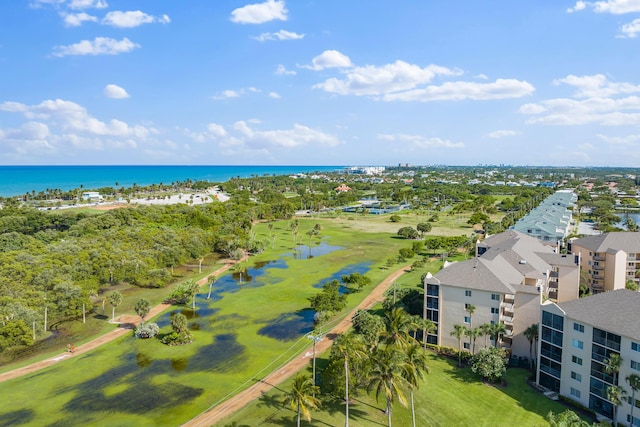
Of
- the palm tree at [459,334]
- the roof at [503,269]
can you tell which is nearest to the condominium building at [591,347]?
the roof at [503,269]

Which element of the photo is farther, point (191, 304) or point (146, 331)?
point (191, 304)

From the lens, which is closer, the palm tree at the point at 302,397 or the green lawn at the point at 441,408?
the palm tree at the point at 302,397

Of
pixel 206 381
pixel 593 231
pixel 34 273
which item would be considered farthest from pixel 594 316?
pixel 593 231

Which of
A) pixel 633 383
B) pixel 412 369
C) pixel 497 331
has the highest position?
pixel 412 369

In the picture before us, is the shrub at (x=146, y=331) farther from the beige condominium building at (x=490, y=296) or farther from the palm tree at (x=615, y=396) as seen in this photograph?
the palm tree at (x=615, y=396)

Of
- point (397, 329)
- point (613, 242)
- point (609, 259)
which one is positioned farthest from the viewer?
point (613, 242)

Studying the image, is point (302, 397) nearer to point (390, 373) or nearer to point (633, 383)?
point (390, 373)

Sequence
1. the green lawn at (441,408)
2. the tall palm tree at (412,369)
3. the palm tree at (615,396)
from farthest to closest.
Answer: the green lawn at (441,408) → the palm tree at (615,396) → the tall palm tree at (412,369)

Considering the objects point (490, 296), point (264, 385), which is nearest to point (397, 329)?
point (490, 296)
